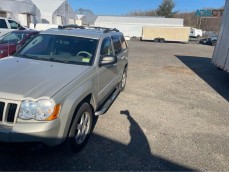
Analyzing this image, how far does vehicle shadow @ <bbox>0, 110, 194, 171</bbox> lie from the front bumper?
0.35m

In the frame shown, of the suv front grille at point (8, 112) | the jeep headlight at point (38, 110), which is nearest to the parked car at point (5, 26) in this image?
the suv front grille at point (8, 112)

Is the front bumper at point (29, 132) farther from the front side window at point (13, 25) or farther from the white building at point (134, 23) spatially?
the white building at point (134, 23)

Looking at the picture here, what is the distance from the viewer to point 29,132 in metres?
2.53

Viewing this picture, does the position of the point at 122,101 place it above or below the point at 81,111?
below

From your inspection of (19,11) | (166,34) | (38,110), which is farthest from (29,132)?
(166,34)

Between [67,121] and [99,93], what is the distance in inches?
Answer: 49.9

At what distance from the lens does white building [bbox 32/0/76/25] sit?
34.3 metres

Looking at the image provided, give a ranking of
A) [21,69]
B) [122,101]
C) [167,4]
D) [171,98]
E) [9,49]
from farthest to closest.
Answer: [167,4]
[9,49]
[171,98]
[122,101]
[21,69]

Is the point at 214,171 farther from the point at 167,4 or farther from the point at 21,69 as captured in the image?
the point at 167,4

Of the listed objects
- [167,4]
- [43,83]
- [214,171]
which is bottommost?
[214,171]

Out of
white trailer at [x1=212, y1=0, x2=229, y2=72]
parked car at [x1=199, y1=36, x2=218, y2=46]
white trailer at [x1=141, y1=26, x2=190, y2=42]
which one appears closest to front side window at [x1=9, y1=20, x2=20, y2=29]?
white trailer at [x1=212, y1=0, x2=229, y2=72]

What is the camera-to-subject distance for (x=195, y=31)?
45594 mm

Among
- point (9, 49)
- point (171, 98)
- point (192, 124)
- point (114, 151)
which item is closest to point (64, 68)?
point (114, 151)

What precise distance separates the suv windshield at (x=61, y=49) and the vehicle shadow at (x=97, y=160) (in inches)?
60.1
